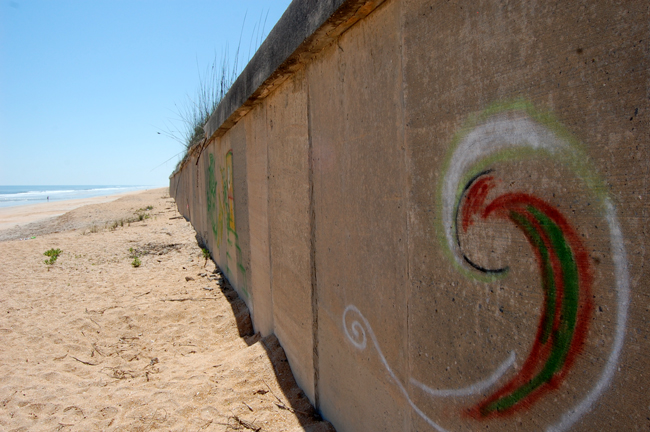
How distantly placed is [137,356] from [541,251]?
373 centimetres

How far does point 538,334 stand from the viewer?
103 centimetres

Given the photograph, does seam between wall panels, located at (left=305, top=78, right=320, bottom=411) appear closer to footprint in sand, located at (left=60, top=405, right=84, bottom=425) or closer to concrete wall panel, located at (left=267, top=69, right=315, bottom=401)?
concrete wall panel, located at (left=267, top=69, right=315, bottom=401)

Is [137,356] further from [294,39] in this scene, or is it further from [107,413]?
[294,39]

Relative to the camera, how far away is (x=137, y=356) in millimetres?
3717

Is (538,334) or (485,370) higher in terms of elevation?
(538,334)

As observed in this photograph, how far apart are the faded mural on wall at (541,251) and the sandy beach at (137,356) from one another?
4.85 feet

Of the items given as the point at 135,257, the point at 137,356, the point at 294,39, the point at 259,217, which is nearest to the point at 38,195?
the point at 135,257

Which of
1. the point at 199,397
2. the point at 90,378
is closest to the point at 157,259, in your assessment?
the point at 90,378

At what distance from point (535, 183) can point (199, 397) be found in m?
2.65

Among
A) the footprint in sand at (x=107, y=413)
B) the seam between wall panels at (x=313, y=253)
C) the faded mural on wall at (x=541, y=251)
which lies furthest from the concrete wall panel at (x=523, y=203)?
the footprint in sand at (x=107, y=413)

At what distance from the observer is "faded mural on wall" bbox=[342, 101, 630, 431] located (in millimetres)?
913

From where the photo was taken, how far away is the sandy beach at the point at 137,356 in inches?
104

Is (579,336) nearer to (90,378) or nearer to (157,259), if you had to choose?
(90,378)

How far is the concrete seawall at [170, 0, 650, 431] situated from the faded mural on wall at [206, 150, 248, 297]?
2.61 metres
